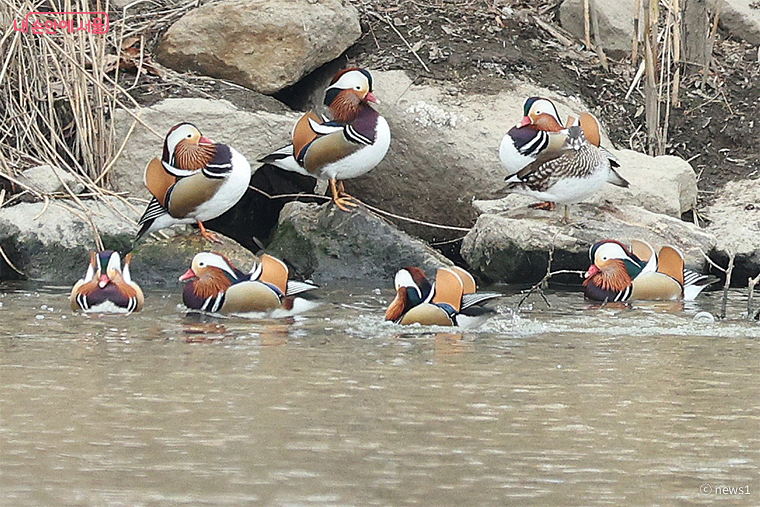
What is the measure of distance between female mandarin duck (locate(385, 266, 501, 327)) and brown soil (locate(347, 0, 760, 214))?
12.7 ft

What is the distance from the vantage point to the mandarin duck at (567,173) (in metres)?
7.33

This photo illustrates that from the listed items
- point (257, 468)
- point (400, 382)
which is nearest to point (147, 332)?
point (400, 382)

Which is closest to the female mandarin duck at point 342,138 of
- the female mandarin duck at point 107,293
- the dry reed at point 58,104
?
the dry reed at point 58,104

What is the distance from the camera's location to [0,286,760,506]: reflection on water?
294 cm

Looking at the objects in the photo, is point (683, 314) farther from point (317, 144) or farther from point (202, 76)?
point (202, 76)

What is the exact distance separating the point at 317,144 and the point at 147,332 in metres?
2.40

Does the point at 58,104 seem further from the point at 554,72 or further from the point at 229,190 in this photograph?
the point at 554,72

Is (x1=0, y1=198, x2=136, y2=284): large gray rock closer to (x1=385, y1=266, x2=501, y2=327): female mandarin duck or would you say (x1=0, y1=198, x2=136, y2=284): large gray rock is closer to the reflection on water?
the reflection on water

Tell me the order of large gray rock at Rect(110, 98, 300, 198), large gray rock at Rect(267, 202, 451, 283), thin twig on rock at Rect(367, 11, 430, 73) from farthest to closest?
thin twig on rock at Rect(367, 11, 430, 73)
large gray rock at Rect(110, 98, 300, 198)
large gray rock at Rect(267, 202, 451, 283)

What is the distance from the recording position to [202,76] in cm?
917

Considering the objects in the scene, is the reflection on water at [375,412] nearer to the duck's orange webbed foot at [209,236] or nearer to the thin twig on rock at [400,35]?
the duck's orange webbed foot at [209,236]

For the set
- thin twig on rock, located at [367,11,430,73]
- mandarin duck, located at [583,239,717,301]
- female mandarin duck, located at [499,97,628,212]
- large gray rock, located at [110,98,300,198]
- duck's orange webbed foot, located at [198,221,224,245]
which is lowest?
duck's orange webbed foot, located at [198,221,224,245]

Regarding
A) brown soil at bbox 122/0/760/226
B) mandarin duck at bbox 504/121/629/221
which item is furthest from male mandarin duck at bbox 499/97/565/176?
brown soil at bbox 122/0/760/226

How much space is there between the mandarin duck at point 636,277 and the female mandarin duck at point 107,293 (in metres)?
2.36
